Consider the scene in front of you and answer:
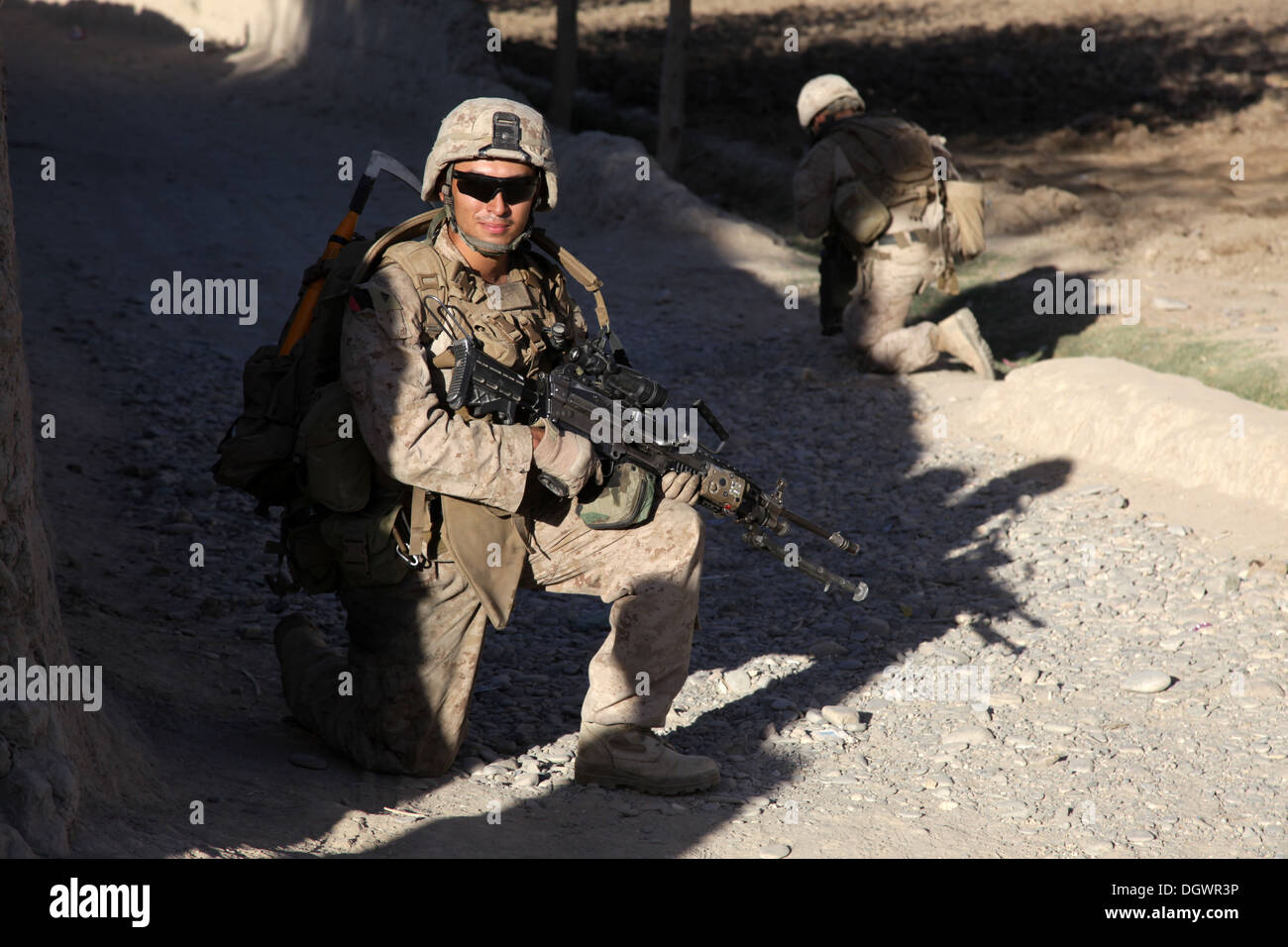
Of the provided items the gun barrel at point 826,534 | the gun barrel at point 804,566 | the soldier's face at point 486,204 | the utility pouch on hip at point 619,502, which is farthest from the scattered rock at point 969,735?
A: the soldier's face at point 486,204

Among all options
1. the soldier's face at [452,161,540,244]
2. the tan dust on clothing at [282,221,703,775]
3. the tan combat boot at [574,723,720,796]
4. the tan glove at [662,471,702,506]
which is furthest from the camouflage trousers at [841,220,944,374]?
the tan combat boot at [574,723,720,796]

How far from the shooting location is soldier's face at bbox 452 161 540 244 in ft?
12.0

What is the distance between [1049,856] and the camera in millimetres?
3295

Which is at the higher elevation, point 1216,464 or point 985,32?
point 985,32

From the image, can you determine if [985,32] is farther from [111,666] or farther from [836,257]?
[111,666]

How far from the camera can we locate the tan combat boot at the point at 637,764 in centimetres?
361

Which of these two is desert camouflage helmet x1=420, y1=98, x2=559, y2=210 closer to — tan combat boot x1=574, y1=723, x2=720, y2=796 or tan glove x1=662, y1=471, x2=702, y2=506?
tan glove x1=662, y1=471, x2=702, y2=506

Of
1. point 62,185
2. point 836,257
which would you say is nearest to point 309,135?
point 62,185

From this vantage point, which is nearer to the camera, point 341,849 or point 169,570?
point 341,849

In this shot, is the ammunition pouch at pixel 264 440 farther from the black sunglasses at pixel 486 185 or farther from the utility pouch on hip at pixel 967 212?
the utility pouch on hip at pixel 967 212

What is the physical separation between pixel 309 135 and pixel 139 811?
41.3ft

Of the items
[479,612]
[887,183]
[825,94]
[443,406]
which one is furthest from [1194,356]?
[443,406]

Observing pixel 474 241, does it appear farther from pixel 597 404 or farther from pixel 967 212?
pixel 967 212

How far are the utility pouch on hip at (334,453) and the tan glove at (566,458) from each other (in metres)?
0.48
